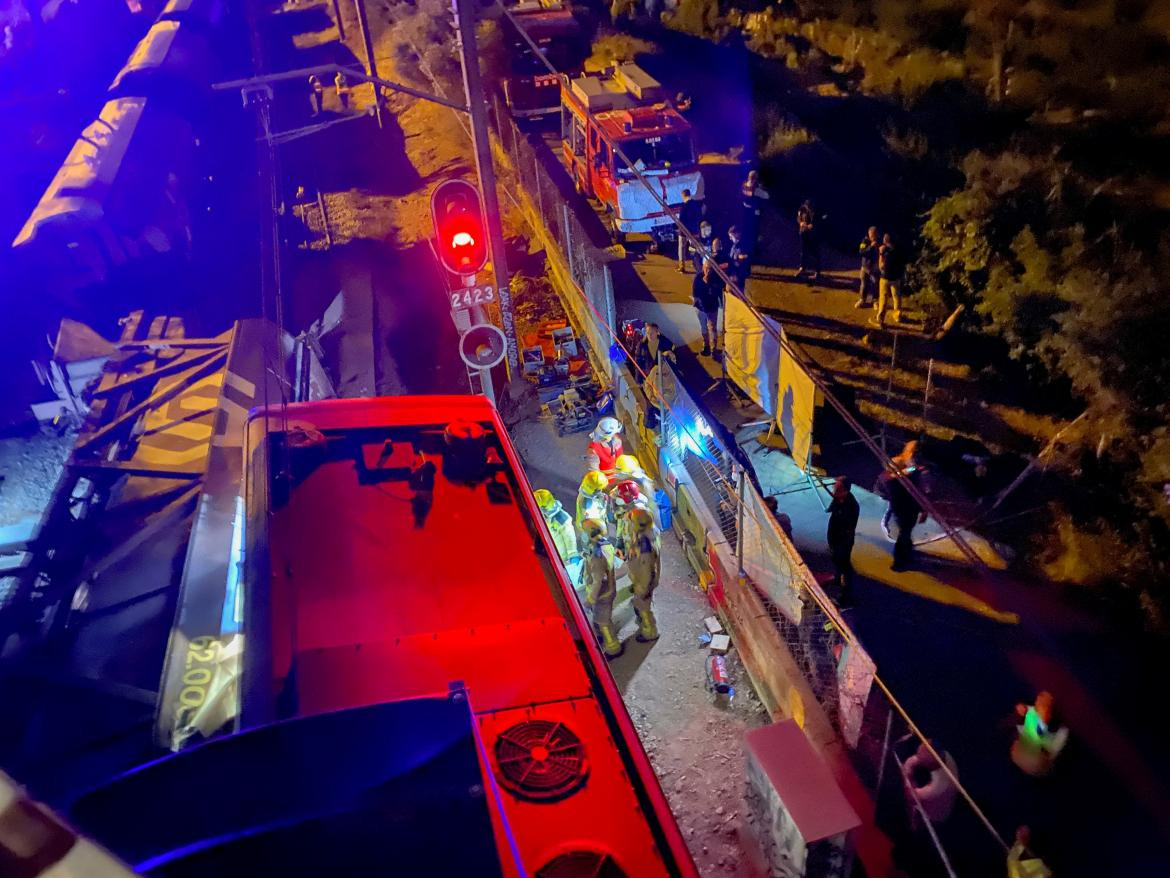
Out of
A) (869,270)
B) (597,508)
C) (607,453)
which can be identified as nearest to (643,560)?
(597,508)

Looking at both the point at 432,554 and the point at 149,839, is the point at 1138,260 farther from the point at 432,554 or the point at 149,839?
the point at 149,839

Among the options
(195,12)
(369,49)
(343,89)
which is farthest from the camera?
(343,89)

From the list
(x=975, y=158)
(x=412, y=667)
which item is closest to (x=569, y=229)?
(x=975, y=158)

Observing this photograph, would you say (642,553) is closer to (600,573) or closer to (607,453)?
(600,573)

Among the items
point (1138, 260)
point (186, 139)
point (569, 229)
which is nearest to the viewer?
point (1138, 260)

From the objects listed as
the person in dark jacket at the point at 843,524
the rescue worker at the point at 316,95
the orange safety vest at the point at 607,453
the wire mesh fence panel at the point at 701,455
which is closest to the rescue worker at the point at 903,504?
the person in dark jacket at the point at 843,524

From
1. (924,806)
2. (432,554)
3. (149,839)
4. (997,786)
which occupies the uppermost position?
(149,839)

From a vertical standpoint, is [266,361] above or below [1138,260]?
below
